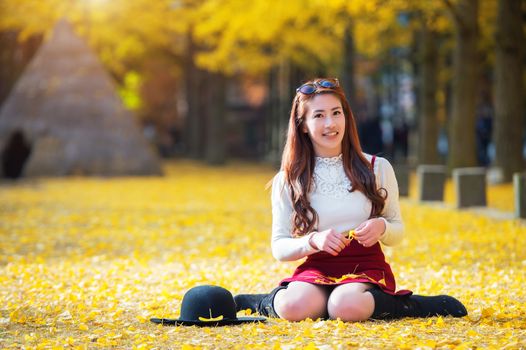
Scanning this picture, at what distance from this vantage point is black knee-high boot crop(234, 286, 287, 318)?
638 centimetres

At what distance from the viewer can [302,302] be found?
6.07 meters

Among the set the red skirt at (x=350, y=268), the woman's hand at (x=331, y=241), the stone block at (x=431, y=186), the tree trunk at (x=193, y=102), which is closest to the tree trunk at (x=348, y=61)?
the stone block at (x=431, y=186)

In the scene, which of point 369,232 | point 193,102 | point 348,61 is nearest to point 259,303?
point 369,232

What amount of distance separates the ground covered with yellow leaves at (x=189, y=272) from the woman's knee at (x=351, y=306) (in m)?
0.06

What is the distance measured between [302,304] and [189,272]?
319 centimetres

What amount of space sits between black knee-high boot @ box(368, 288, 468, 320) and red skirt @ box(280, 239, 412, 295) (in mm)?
58

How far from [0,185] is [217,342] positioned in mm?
18866

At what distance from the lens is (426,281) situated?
821 centimetres

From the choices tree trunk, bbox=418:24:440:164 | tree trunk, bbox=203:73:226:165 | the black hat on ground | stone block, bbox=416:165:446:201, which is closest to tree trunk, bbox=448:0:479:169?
stone block, bbox=416:165:446:201

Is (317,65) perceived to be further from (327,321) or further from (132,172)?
(327,321)

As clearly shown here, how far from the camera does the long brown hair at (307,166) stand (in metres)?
6.20

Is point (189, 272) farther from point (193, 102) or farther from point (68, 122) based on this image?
point (193, 102)

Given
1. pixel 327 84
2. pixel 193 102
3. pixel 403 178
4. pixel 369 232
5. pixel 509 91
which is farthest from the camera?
pixel 193 102

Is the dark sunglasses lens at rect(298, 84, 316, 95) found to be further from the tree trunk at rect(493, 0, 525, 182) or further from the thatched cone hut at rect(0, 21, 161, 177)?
the thatched cone hut at rect(0, 21, 161, 177)
